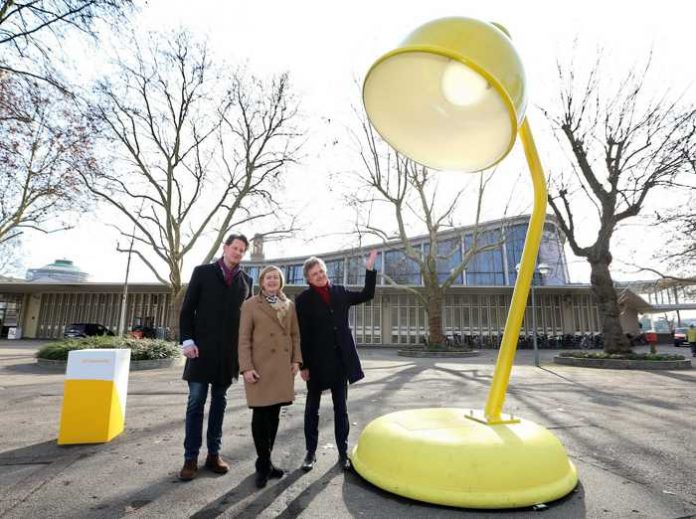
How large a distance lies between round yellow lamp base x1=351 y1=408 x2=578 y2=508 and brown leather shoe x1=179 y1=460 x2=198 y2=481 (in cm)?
130

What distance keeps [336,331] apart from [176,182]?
1588 cm

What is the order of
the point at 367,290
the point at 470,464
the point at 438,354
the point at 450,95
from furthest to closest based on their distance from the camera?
1. the point at 438,354
2. the point at 367,290
3. the point at 470,464
4. the point at 450,95

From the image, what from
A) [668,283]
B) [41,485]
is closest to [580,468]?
[41,485]

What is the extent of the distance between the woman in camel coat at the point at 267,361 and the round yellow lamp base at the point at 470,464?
78 centimetres

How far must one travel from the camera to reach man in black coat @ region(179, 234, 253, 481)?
10.8ft

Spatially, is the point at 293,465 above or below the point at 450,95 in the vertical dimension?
below

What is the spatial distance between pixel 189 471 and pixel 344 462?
1.24 meters

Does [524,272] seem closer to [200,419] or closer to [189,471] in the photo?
[200,419]

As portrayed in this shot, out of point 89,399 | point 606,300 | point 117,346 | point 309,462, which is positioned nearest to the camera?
point 309,462

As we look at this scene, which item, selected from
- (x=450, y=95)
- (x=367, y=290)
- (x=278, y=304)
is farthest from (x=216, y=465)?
(x=450, y=95)

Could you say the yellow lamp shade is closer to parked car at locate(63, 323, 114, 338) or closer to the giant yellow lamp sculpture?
the giant yellow lamp sculpture

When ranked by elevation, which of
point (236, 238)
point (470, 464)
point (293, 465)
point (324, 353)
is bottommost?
point (293, 465)

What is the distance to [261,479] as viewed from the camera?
3.03 metres

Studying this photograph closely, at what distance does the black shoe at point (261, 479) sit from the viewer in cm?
300
